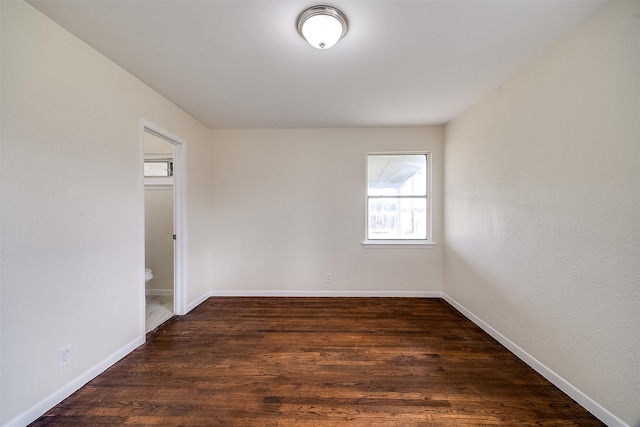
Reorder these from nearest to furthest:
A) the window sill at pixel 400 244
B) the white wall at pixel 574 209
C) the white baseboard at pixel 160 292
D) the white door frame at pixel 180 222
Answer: the white wall at pixel 574 209 → the white door frame at pixel 180 222 → the window sill at pixel 400 244 → the white baseboard at pixel 160 292

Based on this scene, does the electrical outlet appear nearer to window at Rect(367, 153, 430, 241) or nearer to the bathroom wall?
the bathroom wall

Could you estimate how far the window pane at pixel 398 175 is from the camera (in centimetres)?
346

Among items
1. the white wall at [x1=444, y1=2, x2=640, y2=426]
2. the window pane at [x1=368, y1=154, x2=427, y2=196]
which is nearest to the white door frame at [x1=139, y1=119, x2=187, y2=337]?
the window pane at [x1=368, y1=154, x2=427, y2=196]

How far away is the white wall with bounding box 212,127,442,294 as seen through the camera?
134 inches

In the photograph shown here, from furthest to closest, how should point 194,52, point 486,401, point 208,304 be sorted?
point 208,304 < point 194,52 < point 486,401

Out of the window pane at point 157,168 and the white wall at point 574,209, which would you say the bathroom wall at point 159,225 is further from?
the white wall at point 574,209

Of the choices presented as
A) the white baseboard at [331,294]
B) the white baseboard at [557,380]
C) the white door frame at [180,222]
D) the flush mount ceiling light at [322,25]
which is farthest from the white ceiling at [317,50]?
the white baseboard at [331,294]

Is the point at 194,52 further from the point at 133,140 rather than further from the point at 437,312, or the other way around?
the point at 437,312

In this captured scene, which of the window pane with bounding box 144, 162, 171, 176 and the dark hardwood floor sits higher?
the window pane with bounding box 144, 162, 171, 176

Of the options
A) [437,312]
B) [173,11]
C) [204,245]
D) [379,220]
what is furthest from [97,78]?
[437,312]

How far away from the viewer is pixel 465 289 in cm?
284

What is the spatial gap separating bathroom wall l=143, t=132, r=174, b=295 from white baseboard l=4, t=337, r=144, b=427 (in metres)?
1.55

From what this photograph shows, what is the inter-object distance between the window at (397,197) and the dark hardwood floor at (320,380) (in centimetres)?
125

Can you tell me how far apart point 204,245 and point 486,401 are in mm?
3315
